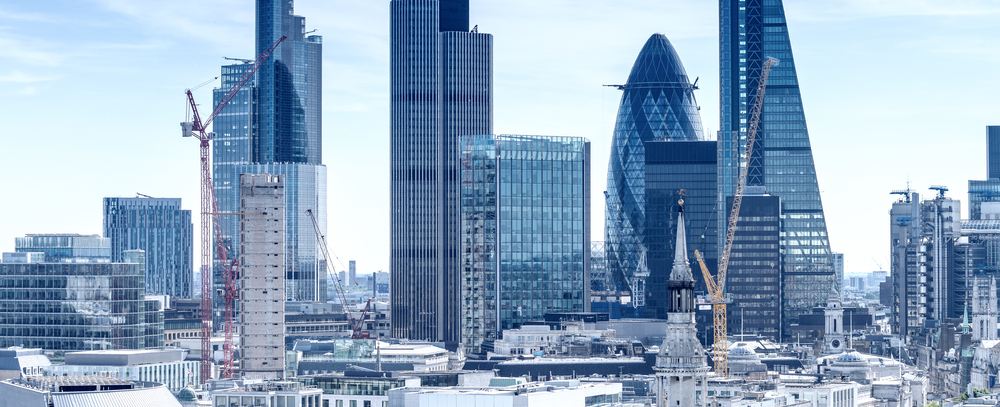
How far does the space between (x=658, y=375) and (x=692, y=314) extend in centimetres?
524

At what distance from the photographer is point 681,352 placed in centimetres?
14012

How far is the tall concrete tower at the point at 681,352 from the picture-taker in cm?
14012

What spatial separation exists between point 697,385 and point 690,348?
16.2 feet

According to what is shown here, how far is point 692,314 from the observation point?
142 m

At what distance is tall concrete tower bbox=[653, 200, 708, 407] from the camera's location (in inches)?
5517

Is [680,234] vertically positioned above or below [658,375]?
above

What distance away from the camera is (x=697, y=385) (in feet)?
473

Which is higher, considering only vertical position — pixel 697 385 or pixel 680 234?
pixel 680 234

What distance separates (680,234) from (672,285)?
5.22 metres

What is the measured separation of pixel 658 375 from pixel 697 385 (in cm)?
399

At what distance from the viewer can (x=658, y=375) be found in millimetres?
141875

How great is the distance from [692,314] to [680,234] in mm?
6804

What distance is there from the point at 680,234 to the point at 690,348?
9749mm

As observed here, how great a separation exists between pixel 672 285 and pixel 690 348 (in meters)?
4.99
